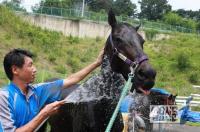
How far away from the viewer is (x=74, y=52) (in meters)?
38.7

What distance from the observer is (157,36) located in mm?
51281

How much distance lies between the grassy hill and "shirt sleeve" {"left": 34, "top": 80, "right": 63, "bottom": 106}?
22.8 meters

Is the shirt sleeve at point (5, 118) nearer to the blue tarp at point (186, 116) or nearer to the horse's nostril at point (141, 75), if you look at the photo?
the horse's nostril at point (141, 75)

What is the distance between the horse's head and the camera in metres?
4.54

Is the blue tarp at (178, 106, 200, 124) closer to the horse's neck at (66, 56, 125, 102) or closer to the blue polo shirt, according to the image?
the horse's neck at (66, 56, 125, 102)

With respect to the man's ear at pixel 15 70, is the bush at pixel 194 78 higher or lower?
lower

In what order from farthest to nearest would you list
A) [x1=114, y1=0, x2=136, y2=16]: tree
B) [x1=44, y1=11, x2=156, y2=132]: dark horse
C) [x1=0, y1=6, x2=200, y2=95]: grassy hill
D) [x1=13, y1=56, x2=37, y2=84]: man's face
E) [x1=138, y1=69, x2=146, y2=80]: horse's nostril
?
[x1=114, y1=0, x2=136, y2=16]: tree
[x1=0, y1=6, x2=200, y2=95]: grassy hill
[x1=44, y1=11, x2=156, y2=132]: dark horse
[x1=138, y1=69, x2=146, y2=80]: horse's nostril
[x1=13, y1=56, x2=37, y2=84]: man's face

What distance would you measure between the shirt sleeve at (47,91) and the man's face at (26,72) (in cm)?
35

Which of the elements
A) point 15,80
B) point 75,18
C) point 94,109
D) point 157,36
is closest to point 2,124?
point 15,80

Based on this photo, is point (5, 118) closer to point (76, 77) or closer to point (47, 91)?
Result: point (47, 91)

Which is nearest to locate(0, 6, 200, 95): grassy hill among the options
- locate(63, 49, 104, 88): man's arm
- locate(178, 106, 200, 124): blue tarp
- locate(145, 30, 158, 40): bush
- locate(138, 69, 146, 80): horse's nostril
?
locate(145, 30, 158, 40): bush

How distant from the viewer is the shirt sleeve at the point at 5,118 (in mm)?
3729

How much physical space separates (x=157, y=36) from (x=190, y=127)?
36.0 m

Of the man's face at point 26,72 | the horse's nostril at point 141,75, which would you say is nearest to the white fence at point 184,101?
the horse's nostril at point 141,75
